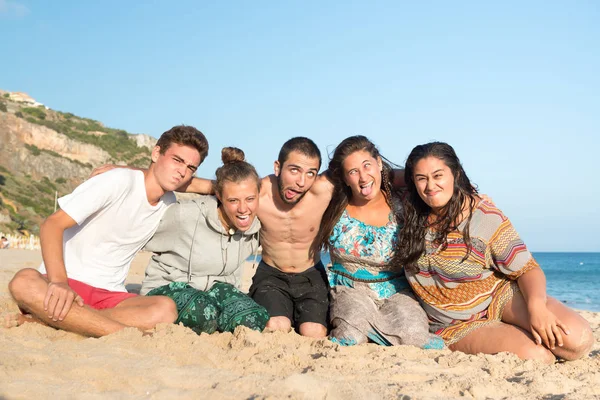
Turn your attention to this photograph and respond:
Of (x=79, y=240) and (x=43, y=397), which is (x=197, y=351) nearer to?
(x=43, y=397)

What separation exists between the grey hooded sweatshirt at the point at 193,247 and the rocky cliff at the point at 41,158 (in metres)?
22.8

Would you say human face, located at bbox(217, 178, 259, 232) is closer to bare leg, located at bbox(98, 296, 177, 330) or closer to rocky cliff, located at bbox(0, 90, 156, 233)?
bare leg, located at bbox(98, 296, 177, 330)

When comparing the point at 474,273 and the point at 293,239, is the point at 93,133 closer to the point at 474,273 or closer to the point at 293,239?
the point at 293,239

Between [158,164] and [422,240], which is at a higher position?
[158,164]

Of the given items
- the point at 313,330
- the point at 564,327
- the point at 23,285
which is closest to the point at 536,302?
the point at 564,327

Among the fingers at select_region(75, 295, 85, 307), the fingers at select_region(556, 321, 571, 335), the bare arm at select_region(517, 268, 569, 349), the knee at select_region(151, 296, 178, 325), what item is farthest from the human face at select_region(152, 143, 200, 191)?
the fingers at select_region(556, 321, 571, 335)

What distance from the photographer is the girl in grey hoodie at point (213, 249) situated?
4.18 metres

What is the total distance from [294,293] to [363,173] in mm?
1365

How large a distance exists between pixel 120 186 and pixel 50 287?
90cm

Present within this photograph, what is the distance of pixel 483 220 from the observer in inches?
158

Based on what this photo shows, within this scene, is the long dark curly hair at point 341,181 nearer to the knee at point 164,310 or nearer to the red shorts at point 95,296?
the knee at point 164,310

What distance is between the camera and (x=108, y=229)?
158 inches

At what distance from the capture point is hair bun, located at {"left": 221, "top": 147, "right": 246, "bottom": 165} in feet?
15.0

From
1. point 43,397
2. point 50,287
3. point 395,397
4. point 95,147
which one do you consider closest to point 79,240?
point 50,287
